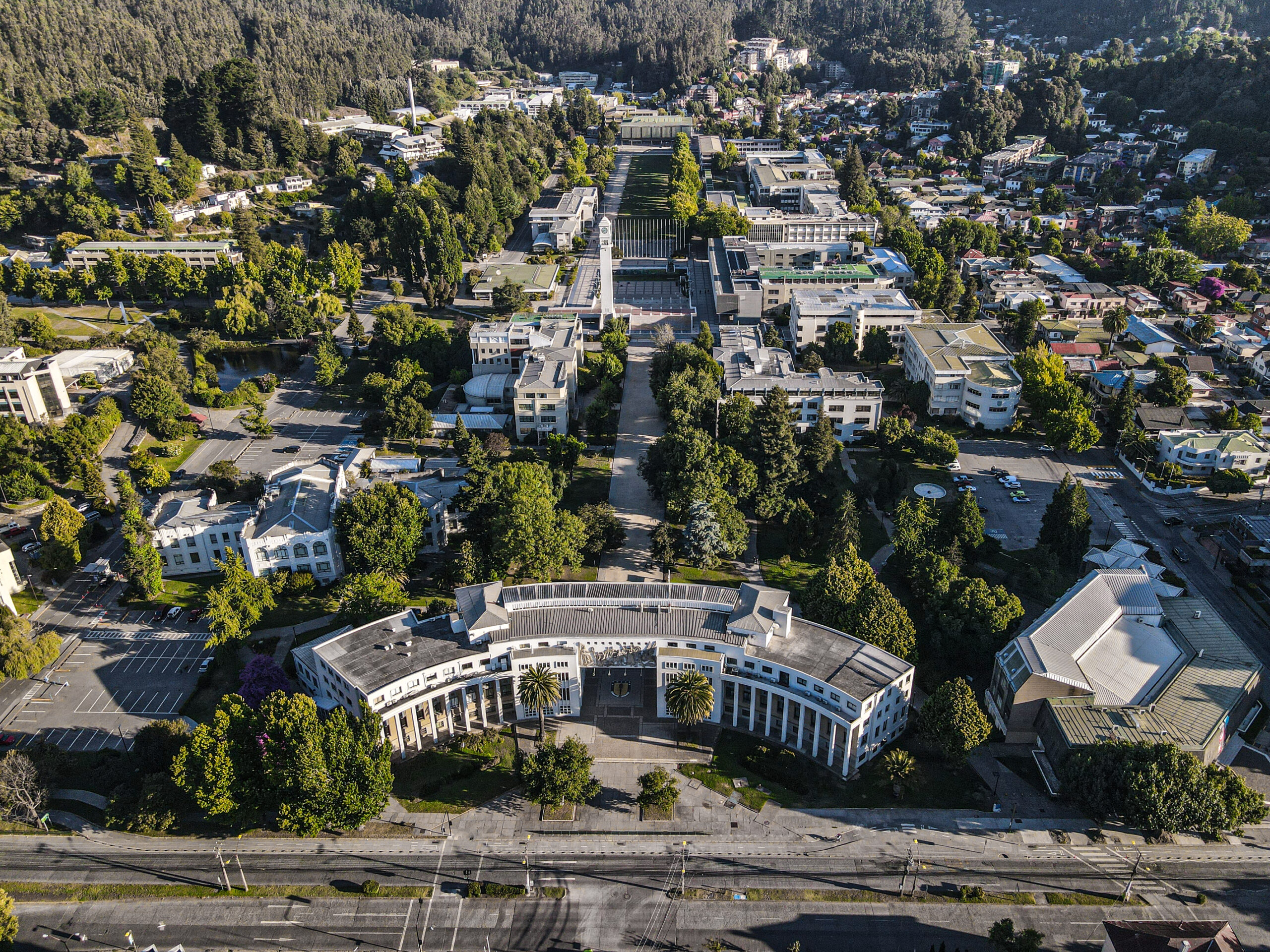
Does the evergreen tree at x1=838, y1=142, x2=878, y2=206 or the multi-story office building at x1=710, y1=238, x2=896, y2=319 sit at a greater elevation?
the evergreen tree at x1=838, y1=142, x2=878, y2=206

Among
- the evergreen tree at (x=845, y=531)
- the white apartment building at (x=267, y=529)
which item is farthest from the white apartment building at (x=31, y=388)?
the evergreen tree at (x=845, y=531)

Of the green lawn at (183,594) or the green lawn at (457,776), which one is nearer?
the green lawn at (457,776)

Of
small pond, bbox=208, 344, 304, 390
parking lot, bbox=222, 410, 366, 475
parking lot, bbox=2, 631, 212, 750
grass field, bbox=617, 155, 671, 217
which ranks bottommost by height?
parking lot, bbox=2, 631, 212, 750

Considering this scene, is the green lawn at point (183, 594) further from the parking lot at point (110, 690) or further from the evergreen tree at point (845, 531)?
the evergreen tree at point (845, 531)

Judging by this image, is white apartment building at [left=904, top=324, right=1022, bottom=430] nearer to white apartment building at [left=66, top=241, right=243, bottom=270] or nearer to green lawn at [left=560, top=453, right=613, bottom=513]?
green lawn at [left=560, top=453, right=613, bottom=513]

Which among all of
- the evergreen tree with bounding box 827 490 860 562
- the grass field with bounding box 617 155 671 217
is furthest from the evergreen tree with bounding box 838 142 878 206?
the evergreen tree with bounding box 827 490 860 562

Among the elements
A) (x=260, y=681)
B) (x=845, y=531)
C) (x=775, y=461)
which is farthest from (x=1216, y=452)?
(x=260, y=681)
